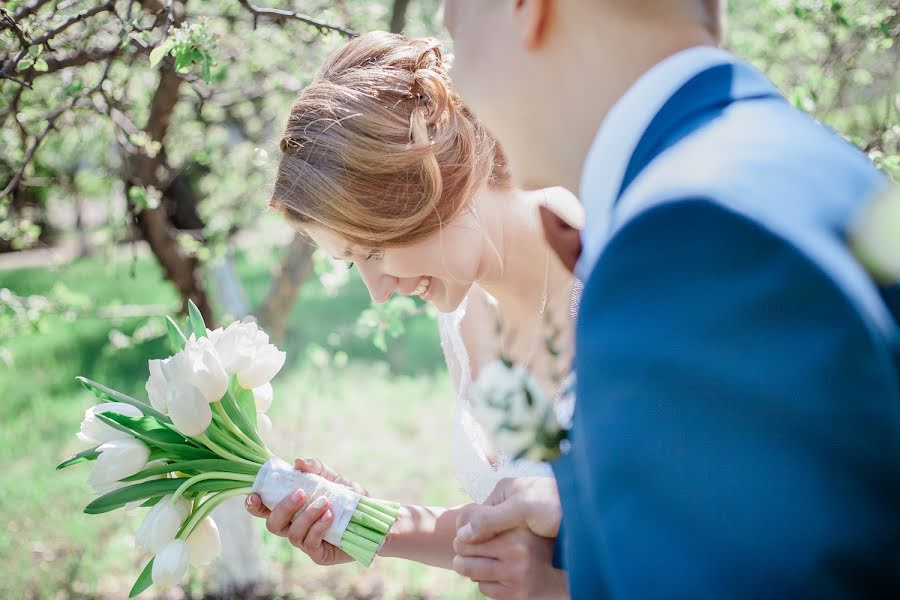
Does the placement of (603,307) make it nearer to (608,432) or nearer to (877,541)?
(608,432)

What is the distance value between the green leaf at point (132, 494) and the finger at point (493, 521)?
63 centimetres

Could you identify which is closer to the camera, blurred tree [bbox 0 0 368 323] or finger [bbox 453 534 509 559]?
finger [bbox 453 534 509 559]

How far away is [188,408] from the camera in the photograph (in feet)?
4.88

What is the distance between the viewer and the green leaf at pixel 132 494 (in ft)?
4.83

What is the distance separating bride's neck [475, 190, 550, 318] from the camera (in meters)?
2.14

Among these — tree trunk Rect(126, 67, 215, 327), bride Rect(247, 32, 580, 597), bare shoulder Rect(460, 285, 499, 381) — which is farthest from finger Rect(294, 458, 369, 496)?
tree trunk Rect(126, 67, 215, 327)

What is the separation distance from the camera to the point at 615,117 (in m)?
0.84

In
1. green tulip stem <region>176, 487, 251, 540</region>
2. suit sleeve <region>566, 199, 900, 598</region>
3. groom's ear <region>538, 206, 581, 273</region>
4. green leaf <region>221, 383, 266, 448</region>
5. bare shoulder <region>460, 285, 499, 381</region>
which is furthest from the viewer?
bare shoulder <region>460, 285, 499, 381</region>

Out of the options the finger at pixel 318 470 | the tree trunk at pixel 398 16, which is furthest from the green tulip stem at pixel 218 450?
the tree trunk at pixel 398 16

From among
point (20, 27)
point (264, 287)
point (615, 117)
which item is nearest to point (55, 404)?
point (264, 287)

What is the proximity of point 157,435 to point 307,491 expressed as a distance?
13.1 inches

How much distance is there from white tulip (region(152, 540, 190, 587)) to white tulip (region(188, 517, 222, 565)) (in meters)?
0.09

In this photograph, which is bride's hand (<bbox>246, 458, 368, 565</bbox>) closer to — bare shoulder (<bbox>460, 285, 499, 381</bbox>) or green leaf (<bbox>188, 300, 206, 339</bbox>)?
green leaf (<bbox>188, 300, 206, 339</bbox>)

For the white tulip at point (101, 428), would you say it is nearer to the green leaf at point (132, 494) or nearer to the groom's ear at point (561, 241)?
the green leaf at point (132, 494)
